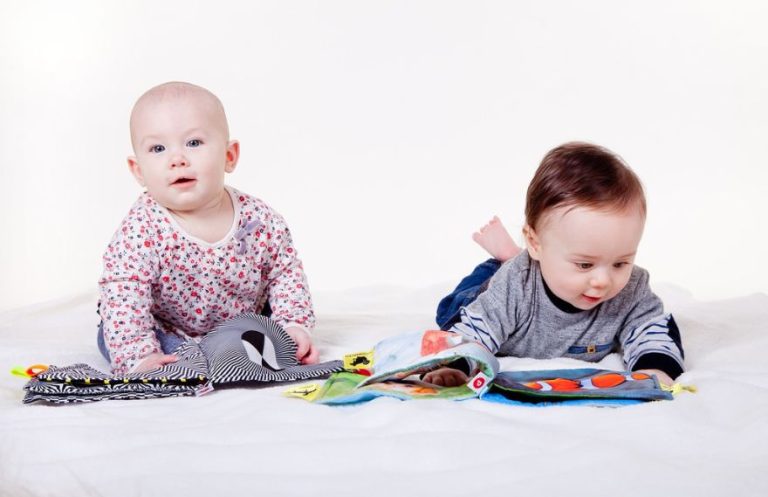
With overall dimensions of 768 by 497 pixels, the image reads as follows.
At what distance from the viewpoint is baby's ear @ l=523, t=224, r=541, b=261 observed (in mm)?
1977

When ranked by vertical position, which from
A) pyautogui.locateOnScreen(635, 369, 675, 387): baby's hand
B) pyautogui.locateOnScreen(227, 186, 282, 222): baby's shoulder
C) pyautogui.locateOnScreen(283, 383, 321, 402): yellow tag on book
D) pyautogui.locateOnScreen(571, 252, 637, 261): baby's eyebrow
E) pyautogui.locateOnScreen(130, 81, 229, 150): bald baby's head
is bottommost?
pyautogui.locateOnScreen(283, 383, 321, 402): yellow tag on book

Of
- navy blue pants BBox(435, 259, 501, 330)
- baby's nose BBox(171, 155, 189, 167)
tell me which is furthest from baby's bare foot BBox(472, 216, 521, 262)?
baby's nose BBox(171, 155, 189, 167)

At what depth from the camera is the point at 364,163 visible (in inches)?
151

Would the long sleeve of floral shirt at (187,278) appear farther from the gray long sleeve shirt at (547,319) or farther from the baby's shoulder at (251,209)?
the gray long sleeve shirt at (547,319)

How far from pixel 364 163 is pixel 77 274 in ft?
3.65

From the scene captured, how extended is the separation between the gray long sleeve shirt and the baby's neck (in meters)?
0.56

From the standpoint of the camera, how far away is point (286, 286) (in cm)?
230

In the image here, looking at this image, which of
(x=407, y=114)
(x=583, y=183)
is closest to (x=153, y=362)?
(x=583, y=183)

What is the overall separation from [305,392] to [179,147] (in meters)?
0.64

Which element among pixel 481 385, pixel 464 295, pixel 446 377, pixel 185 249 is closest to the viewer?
pixel 481 385

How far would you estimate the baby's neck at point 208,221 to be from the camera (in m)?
2.19

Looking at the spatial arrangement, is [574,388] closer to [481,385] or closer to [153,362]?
[481,385]

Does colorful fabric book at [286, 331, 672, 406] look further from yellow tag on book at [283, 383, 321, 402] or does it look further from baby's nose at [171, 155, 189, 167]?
baby's nose at [171, 155, 189, 167]

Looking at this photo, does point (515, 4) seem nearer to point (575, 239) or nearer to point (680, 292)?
point (680, 292)
